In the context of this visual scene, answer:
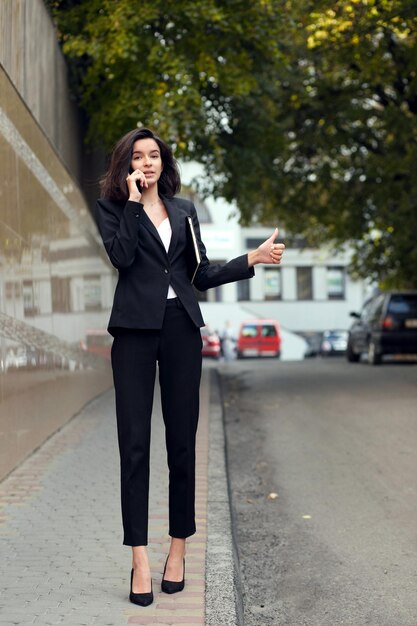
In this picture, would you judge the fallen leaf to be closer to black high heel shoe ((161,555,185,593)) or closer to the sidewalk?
the sidewalk

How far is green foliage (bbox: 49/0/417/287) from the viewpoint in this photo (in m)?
14.1

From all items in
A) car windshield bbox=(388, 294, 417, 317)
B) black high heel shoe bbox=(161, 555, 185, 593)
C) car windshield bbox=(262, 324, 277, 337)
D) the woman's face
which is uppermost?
the woman's face

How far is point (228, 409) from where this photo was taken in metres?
14.6

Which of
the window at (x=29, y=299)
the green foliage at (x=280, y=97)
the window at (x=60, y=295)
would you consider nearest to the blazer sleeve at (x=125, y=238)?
the window at (x=29, y=299)

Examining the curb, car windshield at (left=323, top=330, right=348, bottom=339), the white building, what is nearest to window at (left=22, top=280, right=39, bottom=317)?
the curb

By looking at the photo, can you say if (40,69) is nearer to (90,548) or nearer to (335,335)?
(90,548)

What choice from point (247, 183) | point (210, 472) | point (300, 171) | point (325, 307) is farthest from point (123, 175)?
point (325, 307)

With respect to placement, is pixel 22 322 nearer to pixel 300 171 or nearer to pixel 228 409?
pixel 228 409

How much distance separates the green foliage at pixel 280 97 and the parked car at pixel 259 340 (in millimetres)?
18146

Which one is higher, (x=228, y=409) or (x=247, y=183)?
(x=247, y=183)

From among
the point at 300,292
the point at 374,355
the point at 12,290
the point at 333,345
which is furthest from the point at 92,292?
the point at 300,292

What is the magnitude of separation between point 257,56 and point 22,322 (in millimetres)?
8670

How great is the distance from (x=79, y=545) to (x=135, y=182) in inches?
81.5

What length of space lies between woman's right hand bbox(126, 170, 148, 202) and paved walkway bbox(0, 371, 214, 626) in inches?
64.8
